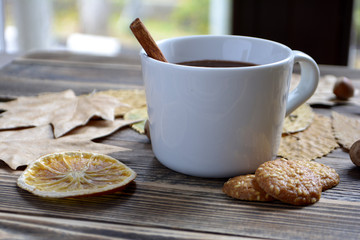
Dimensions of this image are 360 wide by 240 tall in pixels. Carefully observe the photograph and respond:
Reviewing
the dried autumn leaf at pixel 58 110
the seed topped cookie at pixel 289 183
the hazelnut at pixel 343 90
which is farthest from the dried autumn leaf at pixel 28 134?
the hazelnut at pixel 343 90

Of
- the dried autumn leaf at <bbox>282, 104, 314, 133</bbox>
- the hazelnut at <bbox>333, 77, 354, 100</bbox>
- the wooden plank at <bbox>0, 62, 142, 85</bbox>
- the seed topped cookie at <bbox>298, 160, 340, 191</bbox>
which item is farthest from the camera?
the wooden plank at <bbox>0, 62, 142, 85</bbox>

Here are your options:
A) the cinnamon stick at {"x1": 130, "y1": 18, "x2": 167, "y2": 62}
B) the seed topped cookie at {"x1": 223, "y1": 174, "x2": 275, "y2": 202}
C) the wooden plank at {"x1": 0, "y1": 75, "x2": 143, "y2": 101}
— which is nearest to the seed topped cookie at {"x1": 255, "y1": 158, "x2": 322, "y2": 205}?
the seed topped cookie at {"x1": 223, "y1": 174, "x2": 275, "y2": 202}

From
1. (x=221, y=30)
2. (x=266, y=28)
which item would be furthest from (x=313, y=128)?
(x=221, y=30)

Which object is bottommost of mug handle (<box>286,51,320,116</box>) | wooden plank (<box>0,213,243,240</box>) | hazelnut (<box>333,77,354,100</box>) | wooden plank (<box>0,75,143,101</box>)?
wooden plank (<box>0,213,243,240</box>)

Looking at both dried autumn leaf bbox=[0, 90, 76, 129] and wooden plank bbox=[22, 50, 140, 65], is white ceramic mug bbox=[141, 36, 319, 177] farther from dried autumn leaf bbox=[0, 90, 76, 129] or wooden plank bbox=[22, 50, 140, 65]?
wooden plank bbox=[22, 50, 140, 65]

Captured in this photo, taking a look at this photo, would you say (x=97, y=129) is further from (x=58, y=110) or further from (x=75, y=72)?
(x=75, y=72)

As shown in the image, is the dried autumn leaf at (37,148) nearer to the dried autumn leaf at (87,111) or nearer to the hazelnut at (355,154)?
the dried autumn leaf at (87,111)

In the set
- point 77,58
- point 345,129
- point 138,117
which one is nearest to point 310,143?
point 345,129

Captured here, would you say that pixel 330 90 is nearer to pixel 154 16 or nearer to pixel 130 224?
pixel 130 224
